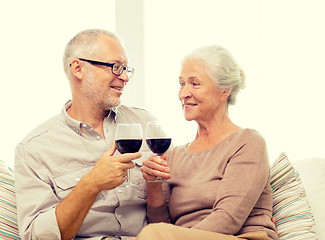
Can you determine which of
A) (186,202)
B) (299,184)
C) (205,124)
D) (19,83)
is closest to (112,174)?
(186,202)

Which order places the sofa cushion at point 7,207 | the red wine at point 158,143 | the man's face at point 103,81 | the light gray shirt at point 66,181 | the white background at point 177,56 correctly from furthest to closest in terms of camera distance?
1. the white background at point 177,56
2. the man's face at point 103,81
3. the sofa cushion at point 7,207
4. the light gray shirt at point 66,181
5. the red wine at point 158,143

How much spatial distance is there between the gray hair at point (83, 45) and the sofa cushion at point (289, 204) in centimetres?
113

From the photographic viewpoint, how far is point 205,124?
2.19 m

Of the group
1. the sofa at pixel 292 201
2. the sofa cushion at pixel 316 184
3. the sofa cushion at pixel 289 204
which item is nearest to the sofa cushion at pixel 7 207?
the sofa at pixel 292 201

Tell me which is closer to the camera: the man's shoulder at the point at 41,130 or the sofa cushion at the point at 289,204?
the sofa cushion at the point at 289,204

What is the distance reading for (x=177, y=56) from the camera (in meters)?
3.57

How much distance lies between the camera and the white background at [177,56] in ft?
10.5

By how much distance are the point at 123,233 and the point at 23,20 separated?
182 centimetres

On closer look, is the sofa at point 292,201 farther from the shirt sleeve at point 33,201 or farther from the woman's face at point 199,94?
the woman's face at point 199,94

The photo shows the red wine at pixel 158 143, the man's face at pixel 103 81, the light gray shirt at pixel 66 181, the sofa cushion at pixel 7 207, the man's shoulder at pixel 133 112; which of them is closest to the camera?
the red wine at pixel 158 143

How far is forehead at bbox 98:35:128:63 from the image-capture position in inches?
93.4

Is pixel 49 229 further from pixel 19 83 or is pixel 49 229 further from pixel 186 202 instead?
pixel 19 83

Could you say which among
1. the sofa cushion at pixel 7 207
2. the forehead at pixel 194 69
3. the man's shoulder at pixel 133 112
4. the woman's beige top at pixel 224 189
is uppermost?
the forehead at pixel 194 69

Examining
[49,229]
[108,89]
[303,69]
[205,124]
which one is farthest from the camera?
[303,69]
